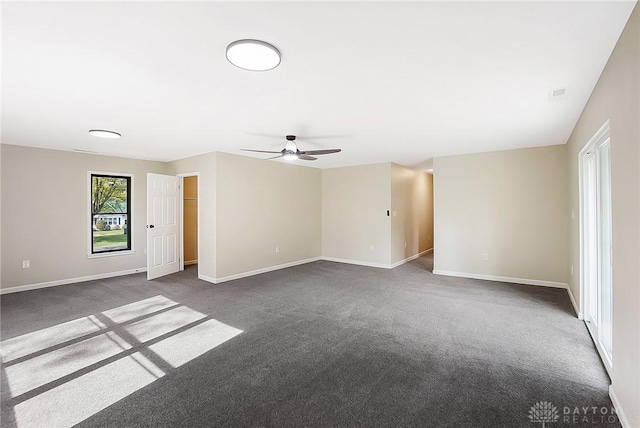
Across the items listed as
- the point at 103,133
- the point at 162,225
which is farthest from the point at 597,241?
the point at 162,225

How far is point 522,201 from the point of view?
495 cm

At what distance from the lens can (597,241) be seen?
3.00m

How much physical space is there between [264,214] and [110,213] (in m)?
3.11

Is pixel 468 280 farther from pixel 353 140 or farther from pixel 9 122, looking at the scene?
pixel 9 122

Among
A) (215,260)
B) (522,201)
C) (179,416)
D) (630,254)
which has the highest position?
(522,201)

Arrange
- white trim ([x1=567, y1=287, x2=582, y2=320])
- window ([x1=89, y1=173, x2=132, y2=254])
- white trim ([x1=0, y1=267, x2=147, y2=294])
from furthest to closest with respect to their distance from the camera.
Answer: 1. window ([x1=89, y1=173, x2=132, y2=254])
2. white trim ([x1=0, y1=267, x2=147, y2=294])
3. white trim ([x1=567, y1=287, x2=582, y2=320])

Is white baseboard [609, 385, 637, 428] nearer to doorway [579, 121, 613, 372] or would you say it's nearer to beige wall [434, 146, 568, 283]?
doorway [579, 121, 613, 372]

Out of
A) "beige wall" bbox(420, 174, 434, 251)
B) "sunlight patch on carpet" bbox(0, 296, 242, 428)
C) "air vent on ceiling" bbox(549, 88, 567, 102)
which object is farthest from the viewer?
"beige wall" bbox(420, 174, 434, 251)

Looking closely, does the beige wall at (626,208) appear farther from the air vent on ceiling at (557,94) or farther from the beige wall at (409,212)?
the beige wall at (409,212)

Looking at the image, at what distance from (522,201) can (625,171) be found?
368 cm

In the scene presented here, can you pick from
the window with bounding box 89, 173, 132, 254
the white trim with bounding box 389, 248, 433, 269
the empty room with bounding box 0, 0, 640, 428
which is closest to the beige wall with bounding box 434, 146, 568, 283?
the empty room with bounding box 0, 0, 640, 428

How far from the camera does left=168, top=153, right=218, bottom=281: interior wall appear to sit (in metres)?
5.13

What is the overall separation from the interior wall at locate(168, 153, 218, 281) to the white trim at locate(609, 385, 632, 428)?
5030 millimetres

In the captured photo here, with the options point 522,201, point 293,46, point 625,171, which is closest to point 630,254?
point 625,171
